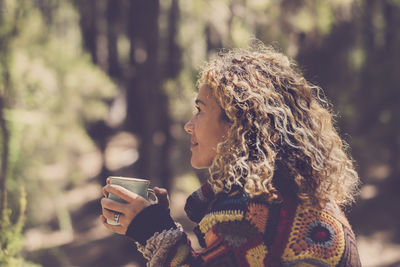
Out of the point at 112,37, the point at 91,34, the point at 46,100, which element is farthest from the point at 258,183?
the point at 112,37

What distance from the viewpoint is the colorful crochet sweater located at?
1.60 meters

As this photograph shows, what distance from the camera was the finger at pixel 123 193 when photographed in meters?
1.79

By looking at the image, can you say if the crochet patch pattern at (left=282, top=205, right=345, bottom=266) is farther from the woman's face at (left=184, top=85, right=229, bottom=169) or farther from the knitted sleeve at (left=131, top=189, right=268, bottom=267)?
the woman's face at (left=184, top=85, right=229, bottom=169)

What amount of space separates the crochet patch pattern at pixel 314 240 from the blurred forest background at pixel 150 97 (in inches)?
58.8

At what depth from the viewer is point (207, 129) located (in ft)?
6.13

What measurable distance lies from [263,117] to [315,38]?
19.2 ft

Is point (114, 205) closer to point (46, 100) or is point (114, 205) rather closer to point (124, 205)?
point (124, 205)

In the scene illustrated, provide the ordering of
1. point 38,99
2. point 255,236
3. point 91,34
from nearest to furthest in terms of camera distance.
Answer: point 255,236 → point 38,99 → point 91,34

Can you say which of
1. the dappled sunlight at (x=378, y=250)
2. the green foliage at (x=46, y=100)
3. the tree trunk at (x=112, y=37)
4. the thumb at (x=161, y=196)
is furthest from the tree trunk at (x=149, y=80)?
the thumb at (x=161, y=196)

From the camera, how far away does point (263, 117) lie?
5.82ft

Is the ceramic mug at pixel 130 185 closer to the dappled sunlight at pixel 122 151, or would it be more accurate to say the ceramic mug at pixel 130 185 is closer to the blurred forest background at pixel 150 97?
the blurred forest background at pixel 150 97

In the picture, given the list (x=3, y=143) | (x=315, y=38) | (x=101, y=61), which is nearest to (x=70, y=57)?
(x=3, y=143)

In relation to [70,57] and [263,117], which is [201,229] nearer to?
[263,117]

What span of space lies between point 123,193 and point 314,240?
725mm
